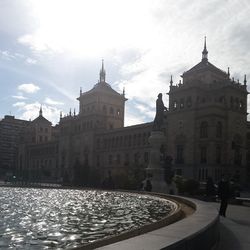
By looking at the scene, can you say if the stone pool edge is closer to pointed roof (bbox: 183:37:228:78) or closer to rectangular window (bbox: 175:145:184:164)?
rectangular window (bbox: 175:145:184:164)

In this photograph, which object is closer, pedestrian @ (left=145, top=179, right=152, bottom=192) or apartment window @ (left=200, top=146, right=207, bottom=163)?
pedestrian @ (left=145, top=179, right=152, bottom=192)

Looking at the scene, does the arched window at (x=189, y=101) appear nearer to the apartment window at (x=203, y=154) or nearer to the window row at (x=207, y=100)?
the window row at (x=207, y=100)

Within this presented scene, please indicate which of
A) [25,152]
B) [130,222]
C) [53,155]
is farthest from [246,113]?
[25,152]

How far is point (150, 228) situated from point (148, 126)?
245 feet

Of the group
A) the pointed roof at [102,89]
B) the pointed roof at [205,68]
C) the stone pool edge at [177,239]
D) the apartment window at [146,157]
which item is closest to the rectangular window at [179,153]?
the apartment window at [146,157]

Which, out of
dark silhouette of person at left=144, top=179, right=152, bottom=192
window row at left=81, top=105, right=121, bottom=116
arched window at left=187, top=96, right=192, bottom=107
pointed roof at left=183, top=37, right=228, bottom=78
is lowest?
dark silhouette of person at left=144, top=179, right=152, bottom=192

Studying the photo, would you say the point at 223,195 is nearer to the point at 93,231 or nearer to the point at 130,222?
the point at 130,222

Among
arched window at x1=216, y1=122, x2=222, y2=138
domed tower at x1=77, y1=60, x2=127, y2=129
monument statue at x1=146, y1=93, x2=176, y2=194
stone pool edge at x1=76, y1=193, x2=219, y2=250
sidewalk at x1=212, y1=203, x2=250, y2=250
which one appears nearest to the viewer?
stone pool edge at x1=76, y1=193, x2=219, y2=250

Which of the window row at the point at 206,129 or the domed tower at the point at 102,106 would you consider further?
the domed tower at the point at 102,106

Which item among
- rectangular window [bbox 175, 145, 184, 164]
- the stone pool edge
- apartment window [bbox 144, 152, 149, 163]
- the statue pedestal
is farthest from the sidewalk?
apartment window [bbox 144, 152, 149, 163]

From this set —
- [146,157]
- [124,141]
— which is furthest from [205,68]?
[124,141]

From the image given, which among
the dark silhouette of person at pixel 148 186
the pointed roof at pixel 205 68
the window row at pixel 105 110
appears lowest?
the dark silhouette of person at pixel 148 186

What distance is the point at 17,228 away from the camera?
12258 mm

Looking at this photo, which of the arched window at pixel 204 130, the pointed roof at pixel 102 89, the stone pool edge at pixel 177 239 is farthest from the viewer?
the pointed roof at pixel 102 89
